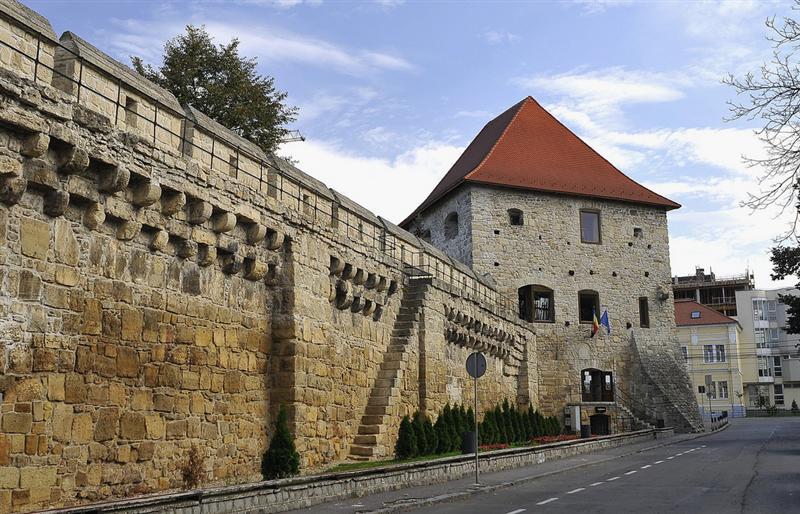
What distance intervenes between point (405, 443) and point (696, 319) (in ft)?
226

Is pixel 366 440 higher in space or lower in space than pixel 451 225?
lower

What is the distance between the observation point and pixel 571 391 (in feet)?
125

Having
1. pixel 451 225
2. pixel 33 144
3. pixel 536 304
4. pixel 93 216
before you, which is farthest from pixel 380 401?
pixel 451 225

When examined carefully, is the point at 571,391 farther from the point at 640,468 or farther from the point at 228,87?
the point at 228,87

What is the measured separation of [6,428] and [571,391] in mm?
31635

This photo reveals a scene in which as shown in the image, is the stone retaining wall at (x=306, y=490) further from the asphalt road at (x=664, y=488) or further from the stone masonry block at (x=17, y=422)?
the stone masonry block at (x=17, y=422)

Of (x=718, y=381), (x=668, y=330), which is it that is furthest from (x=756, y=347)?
(x=668, y=330)

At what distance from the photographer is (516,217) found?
127 ft

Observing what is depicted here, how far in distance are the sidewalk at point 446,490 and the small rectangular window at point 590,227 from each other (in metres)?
17.4

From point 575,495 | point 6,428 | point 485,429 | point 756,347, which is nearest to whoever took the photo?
point 6,428

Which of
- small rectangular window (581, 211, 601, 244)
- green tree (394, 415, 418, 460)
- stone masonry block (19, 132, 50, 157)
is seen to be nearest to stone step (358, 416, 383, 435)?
green tree (394, 415, 418, 460)

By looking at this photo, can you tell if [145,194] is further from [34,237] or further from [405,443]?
[405,443]

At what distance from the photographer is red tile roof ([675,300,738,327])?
80875 millimetres

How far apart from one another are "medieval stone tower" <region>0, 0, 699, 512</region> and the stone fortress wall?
1.2 inches
